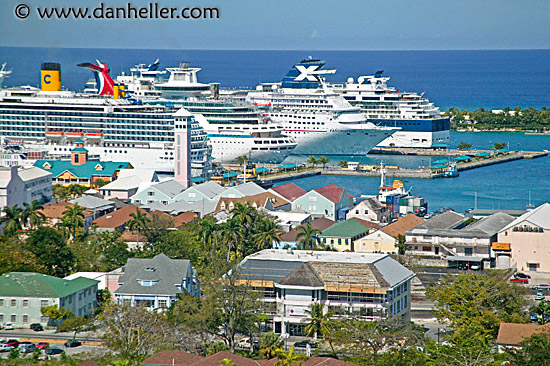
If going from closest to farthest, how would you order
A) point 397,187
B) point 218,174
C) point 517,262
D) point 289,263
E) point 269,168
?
point 289,263
point 517,262
point 397,187
point 218,174
point 269,168

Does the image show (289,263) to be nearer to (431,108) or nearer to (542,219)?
(542,219)

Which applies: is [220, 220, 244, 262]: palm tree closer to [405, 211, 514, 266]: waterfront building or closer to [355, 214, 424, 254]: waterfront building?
[355, 214, 424, 254]: waterfront building

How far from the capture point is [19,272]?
86.8 feet

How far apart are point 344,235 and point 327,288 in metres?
10.2

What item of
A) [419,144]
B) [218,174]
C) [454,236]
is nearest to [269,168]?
[218,174]

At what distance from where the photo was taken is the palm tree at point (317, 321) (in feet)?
76.3

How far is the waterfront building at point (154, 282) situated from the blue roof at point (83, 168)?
24353 mm

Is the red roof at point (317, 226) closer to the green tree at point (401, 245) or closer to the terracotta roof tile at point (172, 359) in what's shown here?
the green tree at point (401, 245)

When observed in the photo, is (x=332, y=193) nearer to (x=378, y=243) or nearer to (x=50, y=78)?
(x=378, y=243)

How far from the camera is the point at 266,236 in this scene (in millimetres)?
32656

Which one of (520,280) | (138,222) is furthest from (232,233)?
(520,280)

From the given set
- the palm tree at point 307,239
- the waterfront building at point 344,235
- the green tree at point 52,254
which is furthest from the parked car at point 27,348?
the waterfront building at point 344,235

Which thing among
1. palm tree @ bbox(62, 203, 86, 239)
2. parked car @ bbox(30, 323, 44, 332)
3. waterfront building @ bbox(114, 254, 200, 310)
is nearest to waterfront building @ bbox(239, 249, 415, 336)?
waterfront building @ bbox(114, 254, 200, 310)

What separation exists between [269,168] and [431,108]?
2731 centimetres
